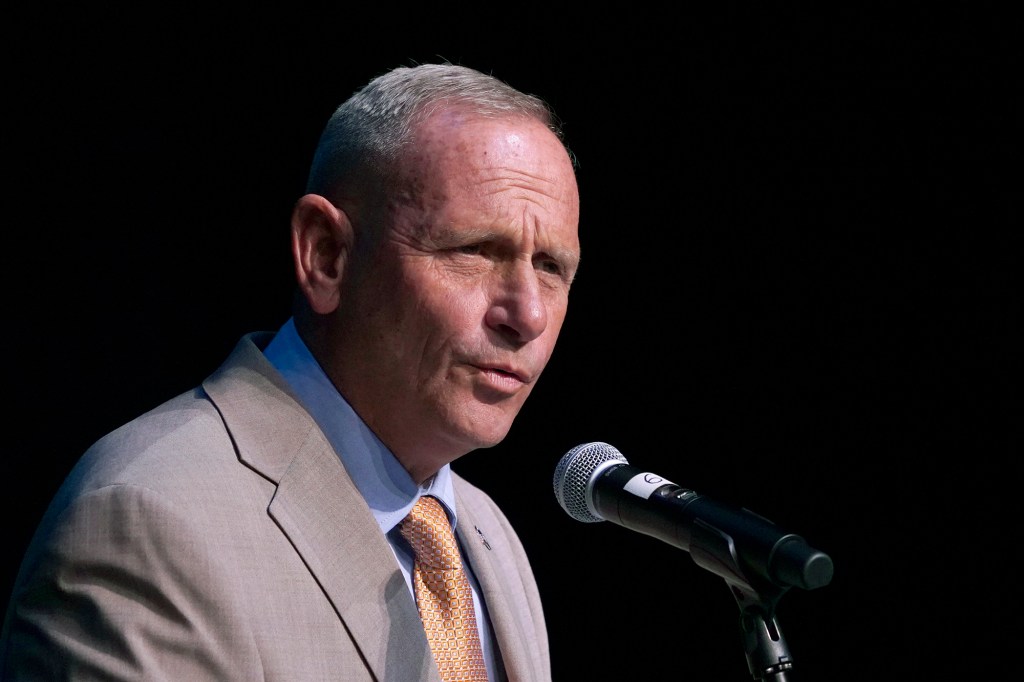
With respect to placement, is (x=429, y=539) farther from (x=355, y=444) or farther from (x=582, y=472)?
(x=582, y=472)

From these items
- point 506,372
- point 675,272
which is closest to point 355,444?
point 506,372

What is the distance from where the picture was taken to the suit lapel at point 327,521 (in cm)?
175

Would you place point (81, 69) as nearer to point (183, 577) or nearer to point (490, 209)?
point (490, 209)

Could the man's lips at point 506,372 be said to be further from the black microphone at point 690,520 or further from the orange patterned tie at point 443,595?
the orange patterned tie at point 443,595

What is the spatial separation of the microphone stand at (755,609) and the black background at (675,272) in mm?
1913

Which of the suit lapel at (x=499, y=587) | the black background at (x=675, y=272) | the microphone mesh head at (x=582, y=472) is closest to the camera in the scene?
the microphone mesh head at (x=582, y=472)

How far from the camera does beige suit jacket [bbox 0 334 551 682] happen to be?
152 cm

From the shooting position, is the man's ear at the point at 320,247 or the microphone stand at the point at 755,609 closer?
the microphone stand at the point at 755,609

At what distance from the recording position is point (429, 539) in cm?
204

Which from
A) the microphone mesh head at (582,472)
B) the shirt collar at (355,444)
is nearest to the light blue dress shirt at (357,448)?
the shirt collar at (355,444)

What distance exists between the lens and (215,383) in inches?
77.5

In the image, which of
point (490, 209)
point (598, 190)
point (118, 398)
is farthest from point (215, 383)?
point (598, 190)

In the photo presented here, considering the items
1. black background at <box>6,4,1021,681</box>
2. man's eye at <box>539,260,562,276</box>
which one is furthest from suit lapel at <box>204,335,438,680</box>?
black background at <box>6,4,1021,681</box>

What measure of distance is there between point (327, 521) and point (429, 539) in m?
0.28
